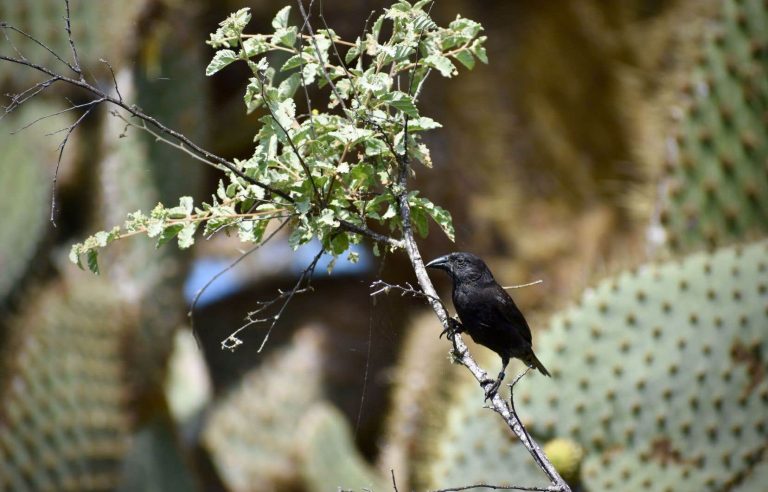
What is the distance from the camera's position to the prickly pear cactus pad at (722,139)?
3344 millimetres

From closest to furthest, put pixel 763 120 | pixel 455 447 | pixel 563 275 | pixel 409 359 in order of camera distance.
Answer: pixel 455 447 < pixel 763 120 < pixel 409 359 < pixel 563 275

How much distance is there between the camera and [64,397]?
3.72 metres

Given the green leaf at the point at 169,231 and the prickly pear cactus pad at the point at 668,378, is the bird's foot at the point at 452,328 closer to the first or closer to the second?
the green leaf at the point at 169,231

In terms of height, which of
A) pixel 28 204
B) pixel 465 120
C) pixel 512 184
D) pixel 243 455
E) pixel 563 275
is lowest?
pixel 243 455

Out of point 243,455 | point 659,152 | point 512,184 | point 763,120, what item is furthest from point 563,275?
point 243,455

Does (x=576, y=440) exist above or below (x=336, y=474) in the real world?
above

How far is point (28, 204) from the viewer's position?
4.07 metres

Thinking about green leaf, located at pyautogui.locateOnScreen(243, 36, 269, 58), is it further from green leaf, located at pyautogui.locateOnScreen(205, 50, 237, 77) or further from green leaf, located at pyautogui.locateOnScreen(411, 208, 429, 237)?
Answer: green leaf, located at pyautogui.locateOnScreen(411, 208, 429, 237)

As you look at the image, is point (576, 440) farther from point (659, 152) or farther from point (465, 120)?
point (465, 120)

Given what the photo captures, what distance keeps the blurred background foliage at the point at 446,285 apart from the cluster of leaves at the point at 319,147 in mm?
221

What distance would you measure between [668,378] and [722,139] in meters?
1.09

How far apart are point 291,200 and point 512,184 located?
4.05m

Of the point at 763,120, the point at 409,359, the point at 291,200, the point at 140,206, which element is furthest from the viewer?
the point at 409,359

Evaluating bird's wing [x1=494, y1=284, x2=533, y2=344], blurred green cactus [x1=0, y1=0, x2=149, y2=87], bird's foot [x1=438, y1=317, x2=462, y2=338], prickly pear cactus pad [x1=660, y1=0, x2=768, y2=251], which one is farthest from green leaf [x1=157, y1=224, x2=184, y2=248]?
blurred green cactus [x1=0, y1=0, x2=149, y2=87]
